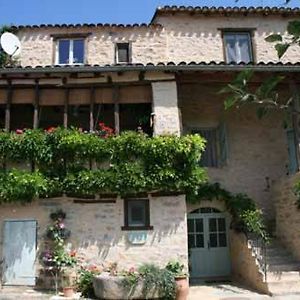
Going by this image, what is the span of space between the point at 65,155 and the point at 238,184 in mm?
5726

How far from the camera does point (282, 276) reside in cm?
1020

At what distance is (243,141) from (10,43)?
28.1ft

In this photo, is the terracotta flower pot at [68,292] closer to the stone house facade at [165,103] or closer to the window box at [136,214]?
the stone house facade at [165,103]

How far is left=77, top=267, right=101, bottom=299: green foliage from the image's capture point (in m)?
9.88

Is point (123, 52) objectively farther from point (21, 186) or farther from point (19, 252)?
point (19, 252)

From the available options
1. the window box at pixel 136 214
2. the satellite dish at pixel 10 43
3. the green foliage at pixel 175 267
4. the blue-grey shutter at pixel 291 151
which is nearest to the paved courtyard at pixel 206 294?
the green foliage at pixel 175 267

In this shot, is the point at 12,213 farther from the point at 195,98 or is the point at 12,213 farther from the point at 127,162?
the point at 195,98

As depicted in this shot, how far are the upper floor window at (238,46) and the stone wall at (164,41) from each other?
0.79ft

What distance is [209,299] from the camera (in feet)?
31.3

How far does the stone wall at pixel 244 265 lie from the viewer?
10.4 m

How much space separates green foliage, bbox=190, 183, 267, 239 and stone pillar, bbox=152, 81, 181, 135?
220cm

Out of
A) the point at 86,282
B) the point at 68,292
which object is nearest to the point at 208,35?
the point at 86,282

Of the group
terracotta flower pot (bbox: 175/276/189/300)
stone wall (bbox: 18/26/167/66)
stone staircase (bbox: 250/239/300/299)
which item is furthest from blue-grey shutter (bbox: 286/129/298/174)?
terracotta flower pot (bbox: 175/276/189/300)

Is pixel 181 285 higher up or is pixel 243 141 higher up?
pixel 243 141
